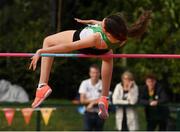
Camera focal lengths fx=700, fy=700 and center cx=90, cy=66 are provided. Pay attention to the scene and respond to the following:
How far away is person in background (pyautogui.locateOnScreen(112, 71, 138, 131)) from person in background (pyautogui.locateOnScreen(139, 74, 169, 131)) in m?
0.16

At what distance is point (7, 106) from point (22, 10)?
604 centimetres

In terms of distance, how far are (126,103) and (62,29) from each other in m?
5.80

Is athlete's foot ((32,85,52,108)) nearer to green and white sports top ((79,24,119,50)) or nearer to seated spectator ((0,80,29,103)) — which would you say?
green and white sports top ((79,24,119,50))

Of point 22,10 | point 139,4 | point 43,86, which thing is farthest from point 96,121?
point 22,10

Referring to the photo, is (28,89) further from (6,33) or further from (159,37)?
(159,37)

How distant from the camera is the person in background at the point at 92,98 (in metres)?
10.6

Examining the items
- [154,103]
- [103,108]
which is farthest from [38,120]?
[103,108]

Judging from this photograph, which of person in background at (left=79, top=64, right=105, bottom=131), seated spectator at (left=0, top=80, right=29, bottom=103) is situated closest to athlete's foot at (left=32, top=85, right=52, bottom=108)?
person in background at (left=79, top=64, right=105, bottom=131)

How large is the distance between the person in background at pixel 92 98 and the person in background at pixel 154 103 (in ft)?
2.58

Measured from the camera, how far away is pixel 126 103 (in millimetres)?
10984

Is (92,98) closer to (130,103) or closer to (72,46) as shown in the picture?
(130,103)

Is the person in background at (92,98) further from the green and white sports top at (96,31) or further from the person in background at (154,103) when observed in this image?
the green and white sports top at (96,31)

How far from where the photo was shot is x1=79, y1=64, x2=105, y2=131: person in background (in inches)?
417

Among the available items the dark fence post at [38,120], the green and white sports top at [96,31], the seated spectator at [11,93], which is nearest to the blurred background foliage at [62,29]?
the seated spectator at [11,93]
